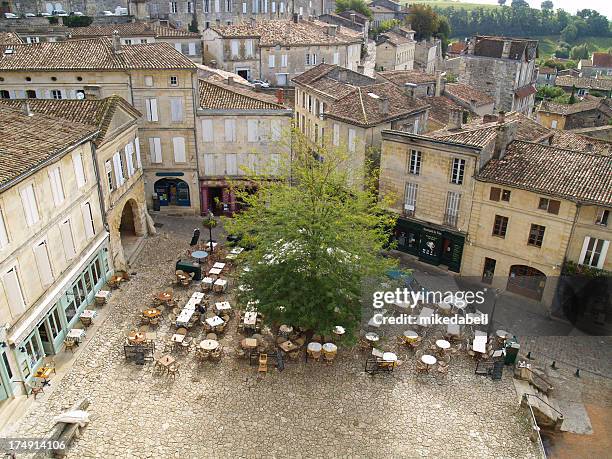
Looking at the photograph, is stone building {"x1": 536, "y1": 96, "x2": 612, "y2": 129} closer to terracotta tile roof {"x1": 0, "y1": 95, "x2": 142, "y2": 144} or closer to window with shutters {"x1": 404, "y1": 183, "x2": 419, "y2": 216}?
window with shutters {"x1": 404, "y1": 183, "x2": 419, "y2": 216}

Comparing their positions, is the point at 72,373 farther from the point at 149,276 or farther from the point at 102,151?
the point at 102,151

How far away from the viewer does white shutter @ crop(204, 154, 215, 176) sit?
35344 millimetres

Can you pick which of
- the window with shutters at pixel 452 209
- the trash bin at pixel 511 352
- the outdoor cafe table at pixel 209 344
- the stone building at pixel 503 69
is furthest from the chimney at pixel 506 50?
the outdoor cafe table at pixel 209 344

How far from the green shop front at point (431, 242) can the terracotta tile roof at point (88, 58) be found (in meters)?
16.5

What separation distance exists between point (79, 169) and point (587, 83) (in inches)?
3114

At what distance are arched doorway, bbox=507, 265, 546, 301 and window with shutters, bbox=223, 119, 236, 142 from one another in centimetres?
1910

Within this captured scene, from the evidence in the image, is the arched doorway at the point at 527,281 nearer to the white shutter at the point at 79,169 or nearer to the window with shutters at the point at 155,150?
the white shutter at the point at 79,169

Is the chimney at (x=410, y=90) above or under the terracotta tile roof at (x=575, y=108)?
above

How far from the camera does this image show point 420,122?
3609 centimetres

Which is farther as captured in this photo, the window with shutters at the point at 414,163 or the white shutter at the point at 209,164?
the white shutter at the point at 209,164

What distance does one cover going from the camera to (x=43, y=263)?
20.9 m

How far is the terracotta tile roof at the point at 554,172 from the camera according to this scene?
975 inches

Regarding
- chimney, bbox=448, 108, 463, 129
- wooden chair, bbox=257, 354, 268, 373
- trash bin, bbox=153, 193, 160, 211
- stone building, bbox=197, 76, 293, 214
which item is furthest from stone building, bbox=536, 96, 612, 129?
wooden chair, bbox=257, 354, 268, 373

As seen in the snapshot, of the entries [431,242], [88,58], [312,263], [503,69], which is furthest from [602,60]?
[312,263]
